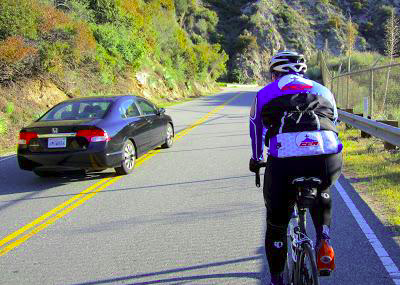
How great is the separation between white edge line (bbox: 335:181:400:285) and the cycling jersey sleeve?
1.64 m

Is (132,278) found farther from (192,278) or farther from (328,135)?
(328,135)

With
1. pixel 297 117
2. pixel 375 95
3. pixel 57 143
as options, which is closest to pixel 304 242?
pixel 297 117

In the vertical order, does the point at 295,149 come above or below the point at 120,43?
below

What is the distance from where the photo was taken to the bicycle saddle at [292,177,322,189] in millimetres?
2943

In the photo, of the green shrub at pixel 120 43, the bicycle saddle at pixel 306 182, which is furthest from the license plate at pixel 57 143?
the green shrub at pixel 120 43

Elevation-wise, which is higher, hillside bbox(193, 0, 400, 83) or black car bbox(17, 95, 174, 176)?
hillside bbox(193, 0, 400, 83)

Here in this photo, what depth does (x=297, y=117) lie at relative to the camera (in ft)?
9.80

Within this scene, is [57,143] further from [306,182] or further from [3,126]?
[3,126]

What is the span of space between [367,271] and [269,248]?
48.8 inches

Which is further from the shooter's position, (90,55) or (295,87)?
(90,55)

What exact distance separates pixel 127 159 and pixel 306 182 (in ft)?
18.7

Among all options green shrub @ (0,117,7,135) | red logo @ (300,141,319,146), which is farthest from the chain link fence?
green shrub @ (0,117,7,135)

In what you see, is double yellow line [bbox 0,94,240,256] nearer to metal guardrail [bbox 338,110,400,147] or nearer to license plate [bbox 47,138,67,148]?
license plate [bbox 47,138,67,148]

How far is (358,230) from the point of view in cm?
493
